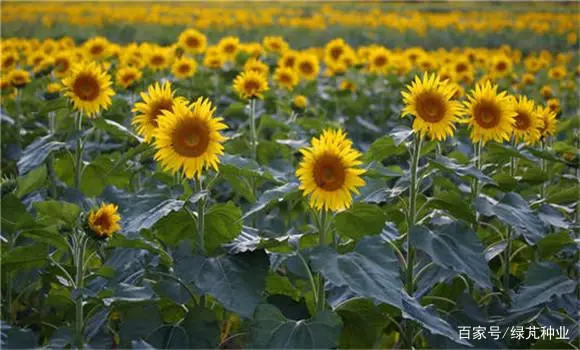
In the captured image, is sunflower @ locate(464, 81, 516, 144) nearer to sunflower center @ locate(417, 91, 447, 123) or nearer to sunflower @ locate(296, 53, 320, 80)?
sunflower center @ locate(417, 91, 447, 123)

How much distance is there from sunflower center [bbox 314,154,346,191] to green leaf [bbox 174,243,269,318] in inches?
11.8

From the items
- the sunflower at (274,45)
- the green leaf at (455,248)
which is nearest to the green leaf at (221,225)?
the green leaf at (455,248)

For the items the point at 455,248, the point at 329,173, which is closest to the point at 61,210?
the point at 329,173

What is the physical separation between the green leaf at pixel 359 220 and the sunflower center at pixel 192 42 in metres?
3.85

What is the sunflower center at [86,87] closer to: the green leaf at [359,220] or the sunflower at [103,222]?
the sunflower at [103,222]

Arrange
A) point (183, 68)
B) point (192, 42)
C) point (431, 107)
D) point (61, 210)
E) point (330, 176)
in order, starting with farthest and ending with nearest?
point (192, 42)
point (183, 68)
point (431, 107)
point (61, 210)
point (330, 176)

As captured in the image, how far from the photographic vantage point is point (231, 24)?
45.1 feet

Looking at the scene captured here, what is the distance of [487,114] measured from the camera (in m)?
3.10

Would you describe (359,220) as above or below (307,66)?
below

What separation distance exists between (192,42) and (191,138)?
3.78 metres

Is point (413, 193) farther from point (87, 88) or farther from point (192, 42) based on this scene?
point (192, 42)

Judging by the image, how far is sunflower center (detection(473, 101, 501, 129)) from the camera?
3086mm

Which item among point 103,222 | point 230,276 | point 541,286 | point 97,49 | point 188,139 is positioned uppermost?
point 97,49

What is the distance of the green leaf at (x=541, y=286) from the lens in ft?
10.1
